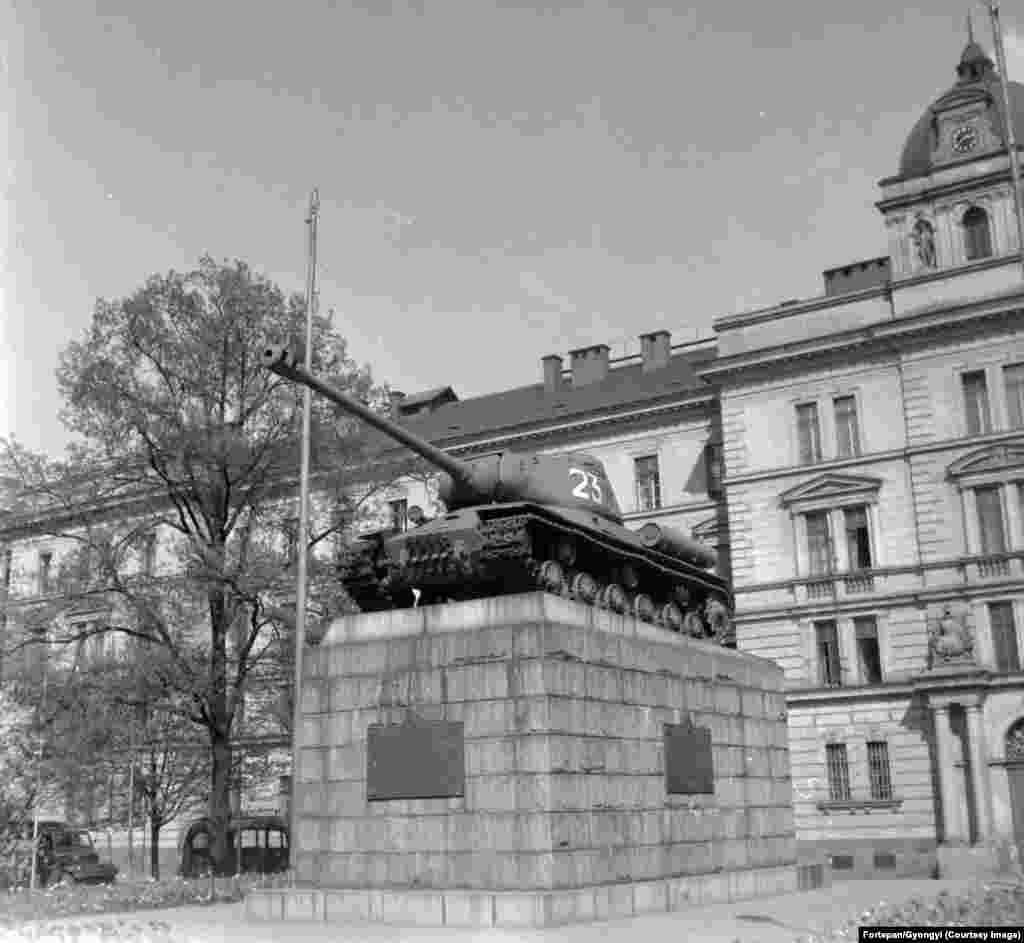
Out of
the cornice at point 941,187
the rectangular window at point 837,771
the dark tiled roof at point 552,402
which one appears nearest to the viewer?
the rectangular window at point 837,771

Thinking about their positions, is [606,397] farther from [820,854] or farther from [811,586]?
[820,854]

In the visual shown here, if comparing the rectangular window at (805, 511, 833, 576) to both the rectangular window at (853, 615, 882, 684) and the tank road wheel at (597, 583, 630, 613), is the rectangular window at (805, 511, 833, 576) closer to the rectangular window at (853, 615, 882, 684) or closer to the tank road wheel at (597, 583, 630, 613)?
the rectangular window at (853, 615, 882, 684)

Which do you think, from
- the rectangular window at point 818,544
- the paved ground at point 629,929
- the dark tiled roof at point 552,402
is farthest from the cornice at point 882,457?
the paved ground at point 629,929

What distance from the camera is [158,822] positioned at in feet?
119

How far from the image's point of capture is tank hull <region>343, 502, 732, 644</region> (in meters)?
15.8

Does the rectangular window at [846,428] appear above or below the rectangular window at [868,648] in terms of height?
above

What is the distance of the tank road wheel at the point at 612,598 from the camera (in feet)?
56.1

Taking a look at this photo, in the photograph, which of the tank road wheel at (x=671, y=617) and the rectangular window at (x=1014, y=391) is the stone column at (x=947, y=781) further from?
the tank road wheel at (x=671, y=617)

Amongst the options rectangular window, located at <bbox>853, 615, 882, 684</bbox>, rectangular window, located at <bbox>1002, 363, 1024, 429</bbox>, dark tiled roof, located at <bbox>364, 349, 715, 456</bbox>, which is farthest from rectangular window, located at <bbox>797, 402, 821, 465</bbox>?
rectangular window, located at <bbox>1002, 363, 1024, 429</bbox>

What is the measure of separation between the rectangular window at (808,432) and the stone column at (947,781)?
8752mm

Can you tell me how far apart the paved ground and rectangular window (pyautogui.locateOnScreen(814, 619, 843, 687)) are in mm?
24797

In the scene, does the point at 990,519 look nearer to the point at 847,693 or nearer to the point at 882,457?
the point at 882,457

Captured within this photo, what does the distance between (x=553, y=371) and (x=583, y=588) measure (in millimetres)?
38719

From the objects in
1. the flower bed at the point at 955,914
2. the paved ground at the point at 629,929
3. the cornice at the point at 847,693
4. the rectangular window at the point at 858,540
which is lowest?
the paved ground at the point at 629,929
